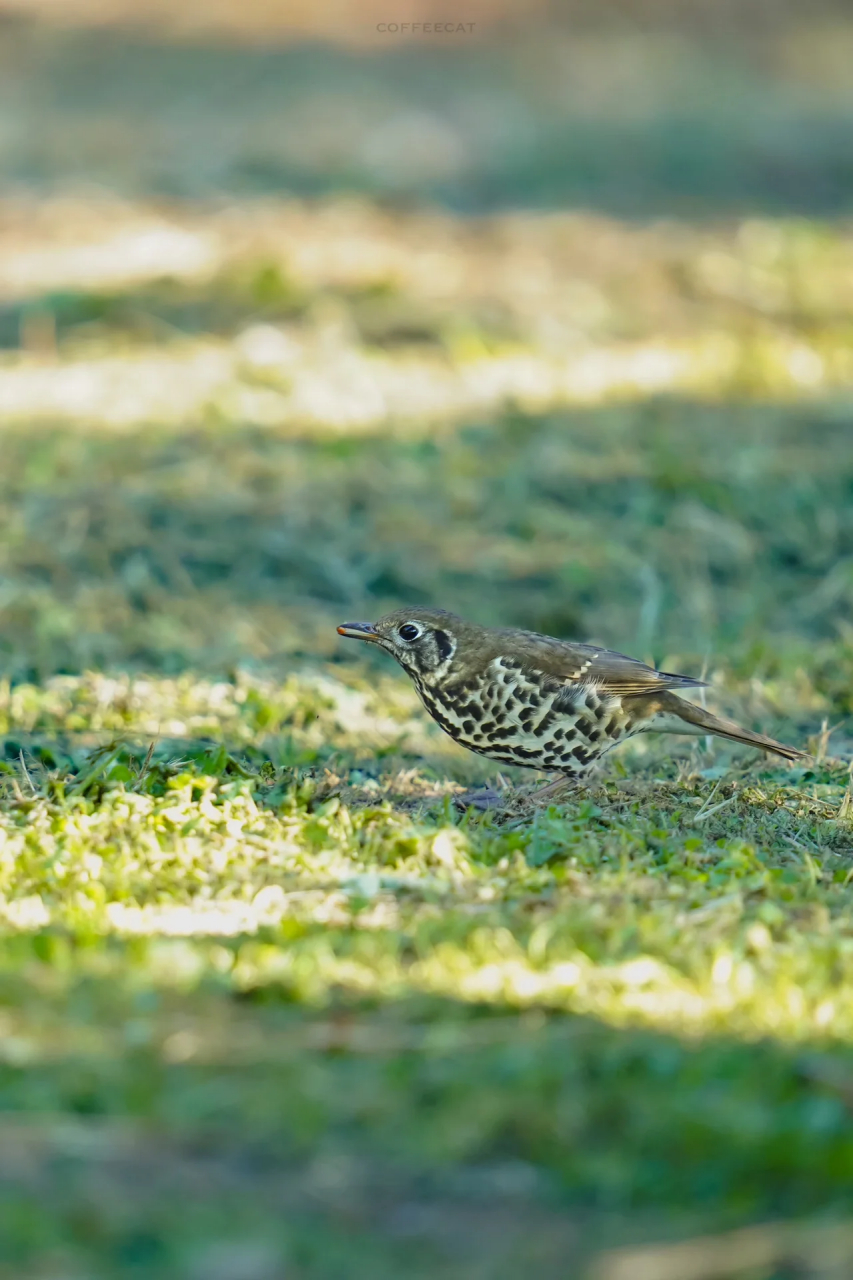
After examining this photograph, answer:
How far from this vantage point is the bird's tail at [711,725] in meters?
6.37

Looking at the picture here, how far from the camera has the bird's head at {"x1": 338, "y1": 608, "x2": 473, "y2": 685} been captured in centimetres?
624

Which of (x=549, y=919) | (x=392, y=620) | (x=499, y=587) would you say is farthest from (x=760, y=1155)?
(x=499, y=587)

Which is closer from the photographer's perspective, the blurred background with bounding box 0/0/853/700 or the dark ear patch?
the dark ear patch

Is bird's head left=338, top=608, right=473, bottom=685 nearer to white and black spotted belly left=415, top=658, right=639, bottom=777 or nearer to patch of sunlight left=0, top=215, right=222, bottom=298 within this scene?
white and black spotted belly left=415, top=658, right=639, bottom=777

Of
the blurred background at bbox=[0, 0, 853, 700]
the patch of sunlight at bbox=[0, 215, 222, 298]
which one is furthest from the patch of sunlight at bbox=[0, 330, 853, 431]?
the patch of sunlight at bbox=[0, 215, 222, 298]

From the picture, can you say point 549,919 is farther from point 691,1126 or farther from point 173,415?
point 173,415

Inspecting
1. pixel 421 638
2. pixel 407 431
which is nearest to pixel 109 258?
pixel 407 431

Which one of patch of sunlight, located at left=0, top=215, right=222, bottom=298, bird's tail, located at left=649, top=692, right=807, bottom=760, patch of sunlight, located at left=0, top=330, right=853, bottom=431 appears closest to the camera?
bird's tail, located at left=649, top=692, right=807, bottom=760

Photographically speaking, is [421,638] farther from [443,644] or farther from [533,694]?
[533,694]

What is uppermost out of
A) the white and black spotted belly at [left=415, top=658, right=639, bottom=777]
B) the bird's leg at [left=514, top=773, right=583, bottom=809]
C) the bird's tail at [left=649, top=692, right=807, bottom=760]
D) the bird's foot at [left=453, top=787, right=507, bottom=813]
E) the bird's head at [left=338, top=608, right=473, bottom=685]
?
the bird's head at [left=338, top=608, right=473, bottom=685]

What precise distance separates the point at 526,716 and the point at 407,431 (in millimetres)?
5984

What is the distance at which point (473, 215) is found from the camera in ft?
55.4

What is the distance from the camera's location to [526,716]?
19.9 ft

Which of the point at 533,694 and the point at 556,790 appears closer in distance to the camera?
the point at 533,694
